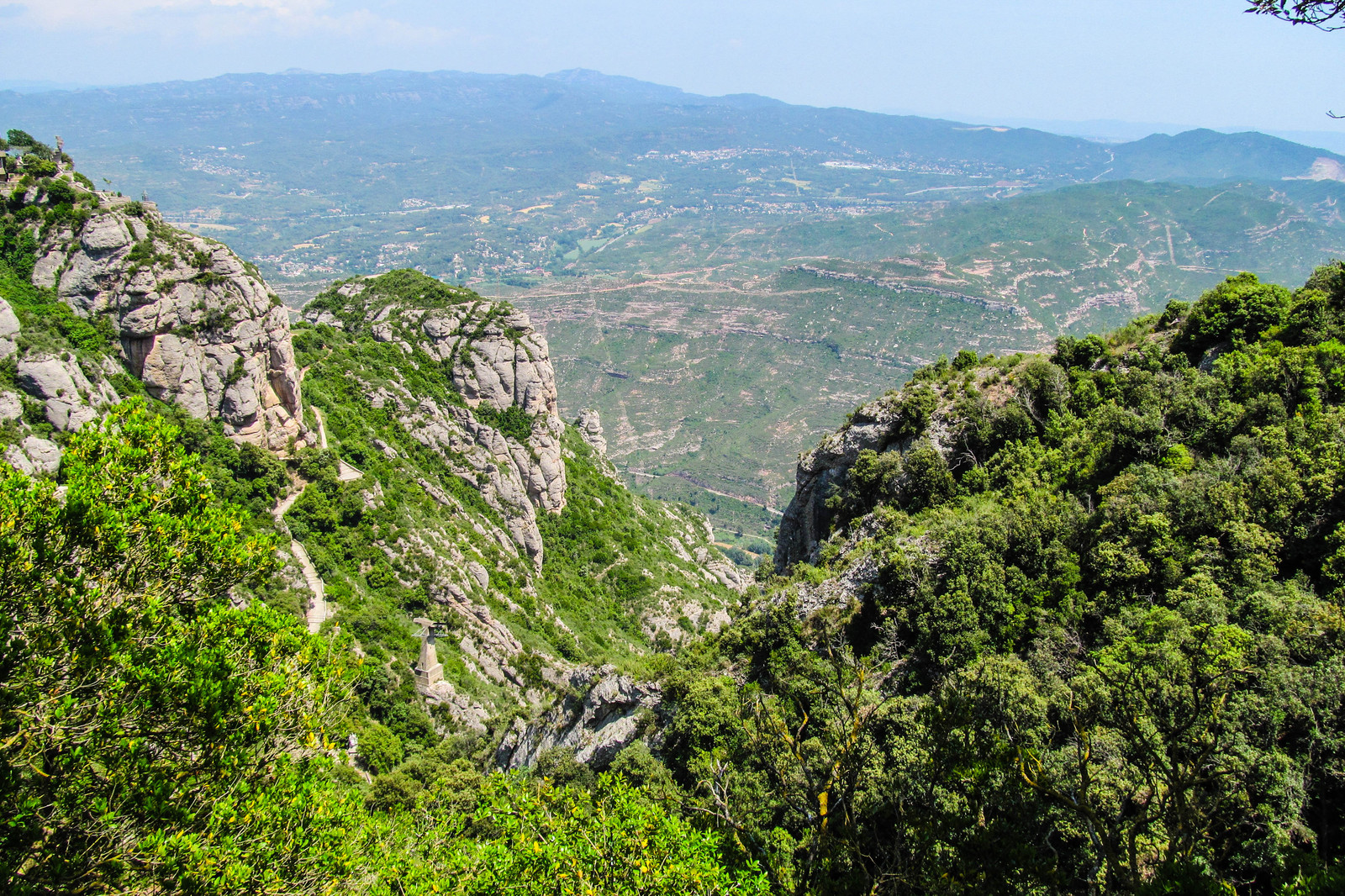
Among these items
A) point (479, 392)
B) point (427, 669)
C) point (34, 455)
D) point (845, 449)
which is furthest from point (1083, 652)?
point (479, 392)

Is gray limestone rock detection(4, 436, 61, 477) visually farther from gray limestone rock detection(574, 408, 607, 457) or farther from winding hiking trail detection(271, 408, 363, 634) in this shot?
gray limestone rock detection(574, 408, 607, 457)

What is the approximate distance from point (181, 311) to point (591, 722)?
33.9 m

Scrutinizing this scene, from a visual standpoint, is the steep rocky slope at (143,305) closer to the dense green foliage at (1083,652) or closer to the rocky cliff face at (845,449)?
the dense green foliage at (1083,652)

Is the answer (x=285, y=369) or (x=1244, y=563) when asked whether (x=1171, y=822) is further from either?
(x=285, y=369)

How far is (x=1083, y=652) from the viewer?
20.7 m

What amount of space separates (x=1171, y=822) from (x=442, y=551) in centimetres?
4495

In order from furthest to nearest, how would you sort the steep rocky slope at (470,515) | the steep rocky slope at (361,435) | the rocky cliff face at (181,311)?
the steep rocky slope at (470,515), the rocky cliff face at (181,311), the steep rocky slope at (361,435)

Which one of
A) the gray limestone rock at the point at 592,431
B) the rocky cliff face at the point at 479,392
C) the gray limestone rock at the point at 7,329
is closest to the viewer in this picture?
the gray limestone rock at the point at 7,329

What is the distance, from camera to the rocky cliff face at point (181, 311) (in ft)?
125

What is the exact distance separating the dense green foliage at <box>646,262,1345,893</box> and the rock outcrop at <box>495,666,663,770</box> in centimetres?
269

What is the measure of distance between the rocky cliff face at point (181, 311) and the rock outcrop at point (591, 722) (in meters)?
25.0

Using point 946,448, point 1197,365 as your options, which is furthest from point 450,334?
point 1197,365

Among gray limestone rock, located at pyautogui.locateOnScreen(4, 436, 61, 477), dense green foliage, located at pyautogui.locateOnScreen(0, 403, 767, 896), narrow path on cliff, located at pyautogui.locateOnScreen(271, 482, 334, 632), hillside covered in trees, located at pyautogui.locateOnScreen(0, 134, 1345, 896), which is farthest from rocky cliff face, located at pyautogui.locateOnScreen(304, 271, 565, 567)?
dense green foliage, located at pyautogui.locateOnScreen(0, 403, 767, 896)

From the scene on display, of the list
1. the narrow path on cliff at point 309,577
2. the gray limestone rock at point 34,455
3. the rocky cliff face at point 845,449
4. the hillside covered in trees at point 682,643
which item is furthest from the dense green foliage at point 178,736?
the rocky cliff face at point 845,449
